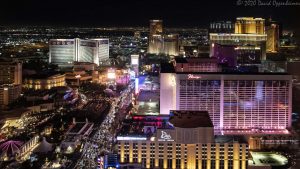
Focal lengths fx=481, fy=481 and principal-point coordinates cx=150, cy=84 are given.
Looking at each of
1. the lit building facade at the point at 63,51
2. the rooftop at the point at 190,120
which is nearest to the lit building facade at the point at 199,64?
the rooftop at the point at 190,120

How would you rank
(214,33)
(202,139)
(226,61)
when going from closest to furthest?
(202,139), (226,61), (214,33)

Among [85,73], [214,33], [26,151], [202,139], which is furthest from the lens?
[214,33]

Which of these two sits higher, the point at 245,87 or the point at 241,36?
the point at 241,36

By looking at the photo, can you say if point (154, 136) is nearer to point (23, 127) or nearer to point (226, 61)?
point (23, 127)

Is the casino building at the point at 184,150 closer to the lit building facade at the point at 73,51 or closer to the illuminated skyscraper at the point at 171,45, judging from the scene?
the lit building facade at the point at 73,51

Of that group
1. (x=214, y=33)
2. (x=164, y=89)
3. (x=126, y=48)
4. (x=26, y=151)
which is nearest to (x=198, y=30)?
(x=126, y=48)

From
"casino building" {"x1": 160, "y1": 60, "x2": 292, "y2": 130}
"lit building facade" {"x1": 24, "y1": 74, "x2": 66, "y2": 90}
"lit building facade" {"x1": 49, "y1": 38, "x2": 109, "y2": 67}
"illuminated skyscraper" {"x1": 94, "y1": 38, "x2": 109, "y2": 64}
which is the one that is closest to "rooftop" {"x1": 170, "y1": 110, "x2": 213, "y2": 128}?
"casino building" {"x1": 160, "y1": 60, "x2": 292, "y2": 130}

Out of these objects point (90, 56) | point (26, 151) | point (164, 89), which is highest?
point (90, 56)

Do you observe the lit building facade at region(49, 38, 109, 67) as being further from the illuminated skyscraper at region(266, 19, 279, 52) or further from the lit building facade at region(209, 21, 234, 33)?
the illuminated skyscraper at region(266, 19, 279, 52)
